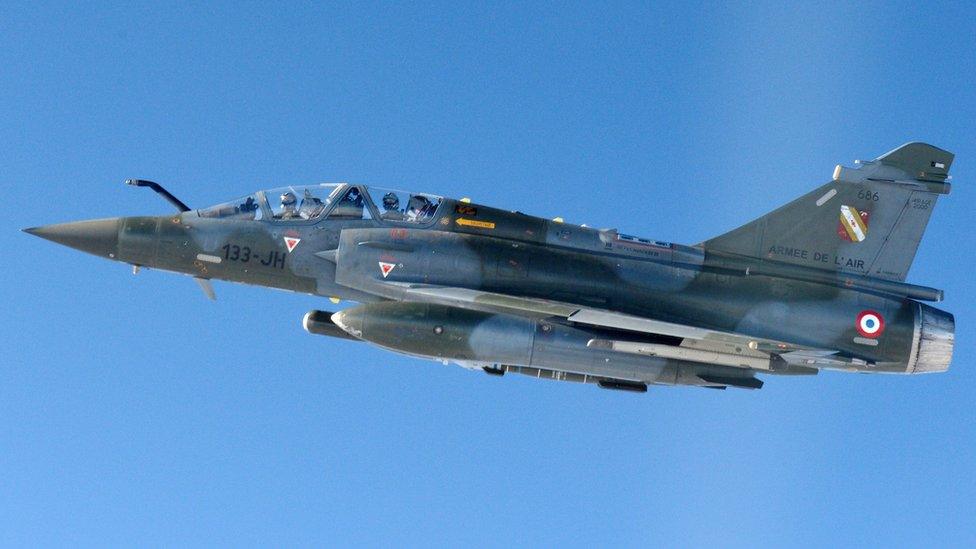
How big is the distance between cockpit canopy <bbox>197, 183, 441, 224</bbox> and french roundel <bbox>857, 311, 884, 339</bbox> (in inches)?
298

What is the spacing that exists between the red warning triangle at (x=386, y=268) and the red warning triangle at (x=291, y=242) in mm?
1600

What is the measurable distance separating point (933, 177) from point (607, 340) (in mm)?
7030

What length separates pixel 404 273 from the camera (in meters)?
17.3

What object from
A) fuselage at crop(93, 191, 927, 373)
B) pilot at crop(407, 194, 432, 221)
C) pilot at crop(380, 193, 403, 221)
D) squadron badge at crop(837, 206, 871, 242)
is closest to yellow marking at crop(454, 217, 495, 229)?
fuselage at crop(93, 191, 927, 373)

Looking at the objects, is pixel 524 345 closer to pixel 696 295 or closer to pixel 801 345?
pixel 696 295

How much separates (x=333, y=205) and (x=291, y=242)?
0.96m

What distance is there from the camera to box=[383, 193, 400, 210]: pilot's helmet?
18000mm

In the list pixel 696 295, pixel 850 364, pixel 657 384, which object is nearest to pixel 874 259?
pixel 850 364

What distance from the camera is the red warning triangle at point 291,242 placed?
699 inches

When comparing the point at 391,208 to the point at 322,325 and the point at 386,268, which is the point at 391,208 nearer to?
the point at 386,268

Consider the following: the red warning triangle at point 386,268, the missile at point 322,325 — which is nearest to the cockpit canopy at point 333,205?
the red warning triangle at point 386,268

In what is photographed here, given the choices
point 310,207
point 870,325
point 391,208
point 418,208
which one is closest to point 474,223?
point 418,208

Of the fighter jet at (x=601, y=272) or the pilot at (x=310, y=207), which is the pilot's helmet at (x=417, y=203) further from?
the pilot at (x=310, y=207)

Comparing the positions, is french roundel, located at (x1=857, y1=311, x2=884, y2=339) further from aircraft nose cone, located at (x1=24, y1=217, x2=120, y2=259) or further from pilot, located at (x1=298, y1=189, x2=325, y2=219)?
aircraft nose cone, located at (x1=24, y1=217, x2=120, y2=259)
